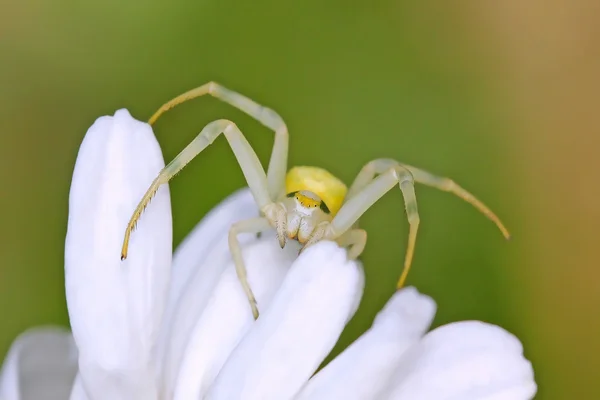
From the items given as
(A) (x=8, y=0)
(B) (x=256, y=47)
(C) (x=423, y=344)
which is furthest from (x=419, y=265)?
(A) (x=8, y=0)

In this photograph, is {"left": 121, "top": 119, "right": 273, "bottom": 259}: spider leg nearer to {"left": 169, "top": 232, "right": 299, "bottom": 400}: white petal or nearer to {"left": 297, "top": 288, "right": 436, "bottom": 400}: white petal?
{"left": 169, "top": 232, "right": 299, "bottom": 400}: white petal

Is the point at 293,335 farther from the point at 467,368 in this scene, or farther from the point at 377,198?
the point at 377,198

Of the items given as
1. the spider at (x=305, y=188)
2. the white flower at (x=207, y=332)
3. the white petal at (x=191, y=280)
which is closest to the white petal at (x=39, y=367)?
the white flower at (x=207, y=332)

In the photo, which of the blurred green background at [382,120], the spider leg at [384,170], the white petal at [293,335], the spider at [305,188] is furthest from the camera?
the blurred green background at [382,120]

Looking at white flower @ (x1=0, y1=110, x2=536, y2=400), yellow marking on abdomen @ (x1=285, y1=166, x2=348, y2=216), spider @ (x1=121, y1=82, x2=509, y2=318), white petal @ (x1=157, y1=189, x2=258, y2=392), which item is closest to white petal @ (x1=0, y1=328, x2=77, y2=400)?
white flower @ (x1=0, y1=110, x2=536, y2=400)

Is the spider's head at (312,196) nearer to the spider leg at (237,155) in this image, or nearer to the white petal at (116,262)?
the spider leg at (237,155)

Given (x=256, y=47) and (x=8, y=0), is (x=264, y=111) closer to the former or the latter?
(x=256, y=47)

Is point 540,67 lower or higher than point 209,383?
higher
